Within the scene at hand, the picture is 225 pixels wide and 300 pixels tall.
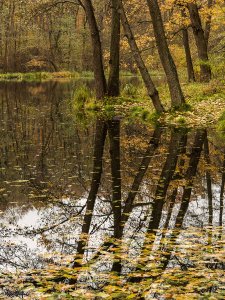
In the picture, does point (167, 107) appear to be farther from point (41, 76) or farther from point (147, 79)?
point (41, 76)

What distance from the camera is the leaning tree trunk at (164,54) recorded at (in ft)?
50.8

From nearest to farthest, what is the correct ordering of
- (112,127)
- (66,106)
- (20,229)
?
1. (20,229)
2. (112,127)
3. (66,106)

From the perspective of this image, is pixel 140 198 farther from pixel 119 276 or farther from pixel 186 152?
pixel 186 152

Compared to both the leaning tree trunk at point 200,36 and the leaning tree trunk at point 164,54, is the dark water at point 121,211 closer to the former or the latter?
the leaning tree trunk at point 164,54

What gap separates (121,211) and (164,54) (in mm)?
9688

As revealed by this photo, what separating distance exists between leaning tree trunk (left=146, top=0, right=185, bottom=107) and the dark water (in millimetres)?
2311

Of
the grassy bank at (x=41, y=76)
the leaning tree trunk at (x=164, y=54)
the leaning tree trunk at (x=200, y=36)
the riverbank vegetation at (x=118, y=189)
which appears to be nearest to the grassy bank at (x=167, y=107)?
the riverbank vegetation at (x=118, y=189)

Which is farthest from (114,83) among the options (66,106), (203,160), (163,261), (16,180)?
(163,261)

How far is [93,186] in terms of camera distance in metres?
8.78

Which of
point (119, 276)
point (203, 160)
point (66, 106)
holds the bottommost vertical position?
point (119, 276)

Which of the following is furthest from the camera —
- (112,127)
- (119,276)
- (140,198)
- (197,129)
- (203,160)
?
(112,127)

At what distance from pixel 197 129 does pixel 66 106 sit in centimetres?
1164

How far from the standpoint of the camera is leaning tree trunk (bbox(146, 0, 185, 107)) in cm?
1548

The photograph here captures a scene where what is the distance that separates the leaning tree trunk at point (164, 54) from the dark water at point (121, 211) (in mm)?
2311
